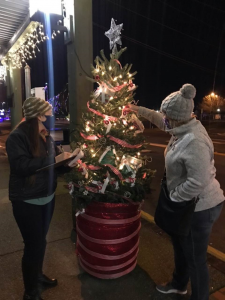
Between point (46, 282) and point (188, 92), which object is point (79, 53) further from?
point (46, 282)

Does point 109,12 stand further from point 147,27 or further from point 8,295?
point 8,295

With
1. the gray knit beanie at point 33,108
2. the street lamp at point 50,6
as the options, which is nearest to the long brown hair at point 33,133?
the gray knit beanie at point 33,108

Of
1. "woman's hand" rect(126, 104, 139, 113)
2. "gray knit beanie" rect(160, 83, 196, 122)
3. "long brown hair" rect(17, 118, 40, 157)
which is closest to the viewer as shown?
"gray knit beanie" rect(160, 83, 196, 122)

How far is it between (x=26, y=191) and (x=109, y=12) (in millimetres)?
10298

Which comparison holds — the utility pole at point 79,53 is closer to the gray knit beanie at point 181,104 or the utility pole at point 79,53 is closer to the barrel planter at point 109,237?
the barrel planter at point 109,237

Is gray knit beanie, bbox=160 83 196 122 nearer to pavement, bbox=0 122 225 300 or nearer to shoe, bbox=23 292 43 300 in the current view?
pavement, bbox=0 122 225 300

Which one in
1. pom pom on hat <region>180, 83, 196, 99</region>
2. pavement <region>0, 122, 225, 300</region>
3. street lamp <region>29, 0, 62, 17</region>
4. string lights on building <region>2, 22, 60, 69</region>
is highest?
string lights on building <region>2, 22, 60, 69</region>

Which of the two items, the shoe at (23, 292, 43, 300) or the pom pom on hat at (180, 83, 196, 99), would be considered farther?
the shoe at (23, 292, 43, 300)

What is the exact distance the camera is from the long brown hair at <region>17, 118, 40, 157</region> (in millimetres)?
2104

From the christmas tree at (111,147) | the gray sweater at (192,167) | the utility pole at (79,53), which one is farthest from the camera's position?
the utility pole at (79,53)

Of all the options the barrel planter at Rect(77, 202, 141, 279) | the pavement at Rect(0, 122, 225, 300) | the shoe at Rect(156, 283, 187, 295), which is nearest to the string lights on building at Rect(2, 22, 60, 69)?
the pavement at Rect(0, 122, 225, 300)

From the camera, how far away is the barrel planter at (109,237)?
8.48 feet

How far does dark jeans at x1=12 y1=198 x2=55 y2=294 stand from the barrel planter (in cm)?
49

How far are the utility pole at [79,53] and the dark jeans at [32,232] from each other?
170cm
